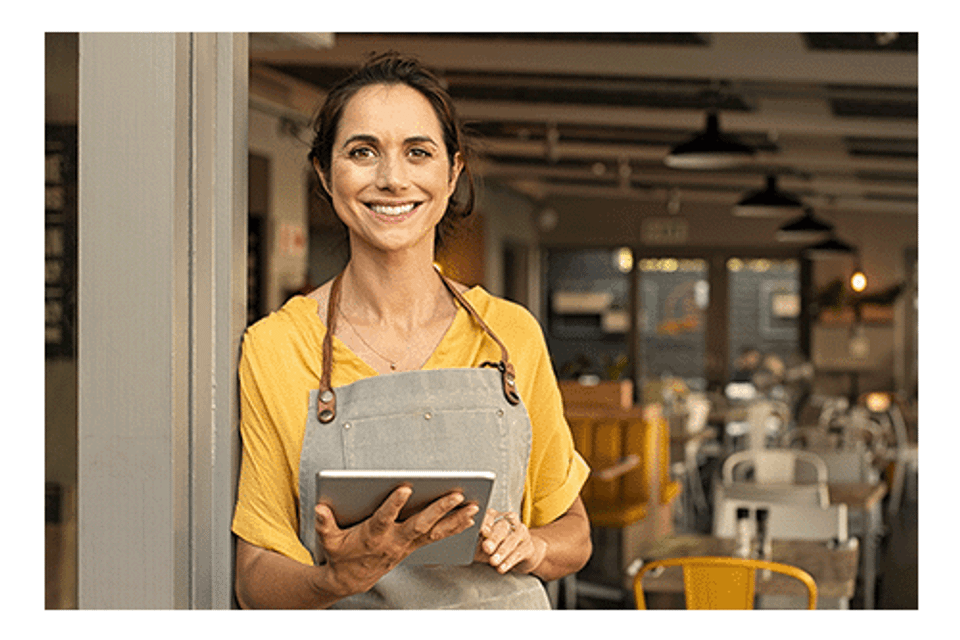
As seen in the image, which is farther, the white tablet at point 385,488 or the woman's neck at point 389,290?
the woman's neck at point 389,290

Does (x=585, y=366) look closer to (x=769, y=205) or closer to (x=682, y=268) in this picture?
(x=769, y=205)

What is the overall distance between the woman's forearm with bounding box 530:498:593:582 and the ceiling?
99 centimetres

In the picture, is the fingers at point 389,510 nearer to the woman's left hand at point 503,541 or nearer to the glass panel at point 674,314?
the woman's left hand at point 503,541

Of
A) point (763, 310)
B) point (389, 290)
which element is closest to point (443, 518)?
point (389, 290)

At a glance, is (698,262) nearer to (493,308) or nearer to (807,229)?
(807,229)

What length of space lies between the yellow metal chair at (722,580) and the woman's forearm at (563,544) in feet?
4.85

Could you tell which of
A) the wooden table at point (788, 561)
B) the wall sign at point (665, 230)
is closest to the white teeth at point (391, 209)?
the wooden table at point (788, 561)

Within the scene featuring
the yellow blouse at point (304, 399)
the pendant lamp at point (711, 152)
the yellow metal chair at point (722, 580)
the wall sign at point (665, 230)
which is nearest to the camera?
the yellow blouse at point (304, 399)

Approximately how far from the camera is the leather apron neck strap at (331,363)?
181 centimetres

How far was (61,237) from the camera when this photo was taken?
72.6 inches

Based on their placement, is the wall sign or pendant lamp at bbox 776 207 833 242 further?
the wall sign

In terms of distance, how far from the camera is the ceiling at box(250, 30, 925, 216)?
598cm

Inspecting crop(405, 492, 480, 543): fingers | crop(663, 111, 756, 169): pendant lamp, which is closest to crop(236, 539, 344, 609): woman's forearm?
crop(405, 492, 480, 543): fingers

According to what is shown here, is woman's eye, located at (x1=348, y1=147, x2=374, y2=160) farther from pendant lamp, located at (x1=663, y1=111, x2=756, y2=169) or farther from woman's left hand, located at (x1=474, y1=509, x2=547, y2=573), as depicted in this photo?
pendant lamp, located at (x1=663, y1=111, x2=756, y2=169)
